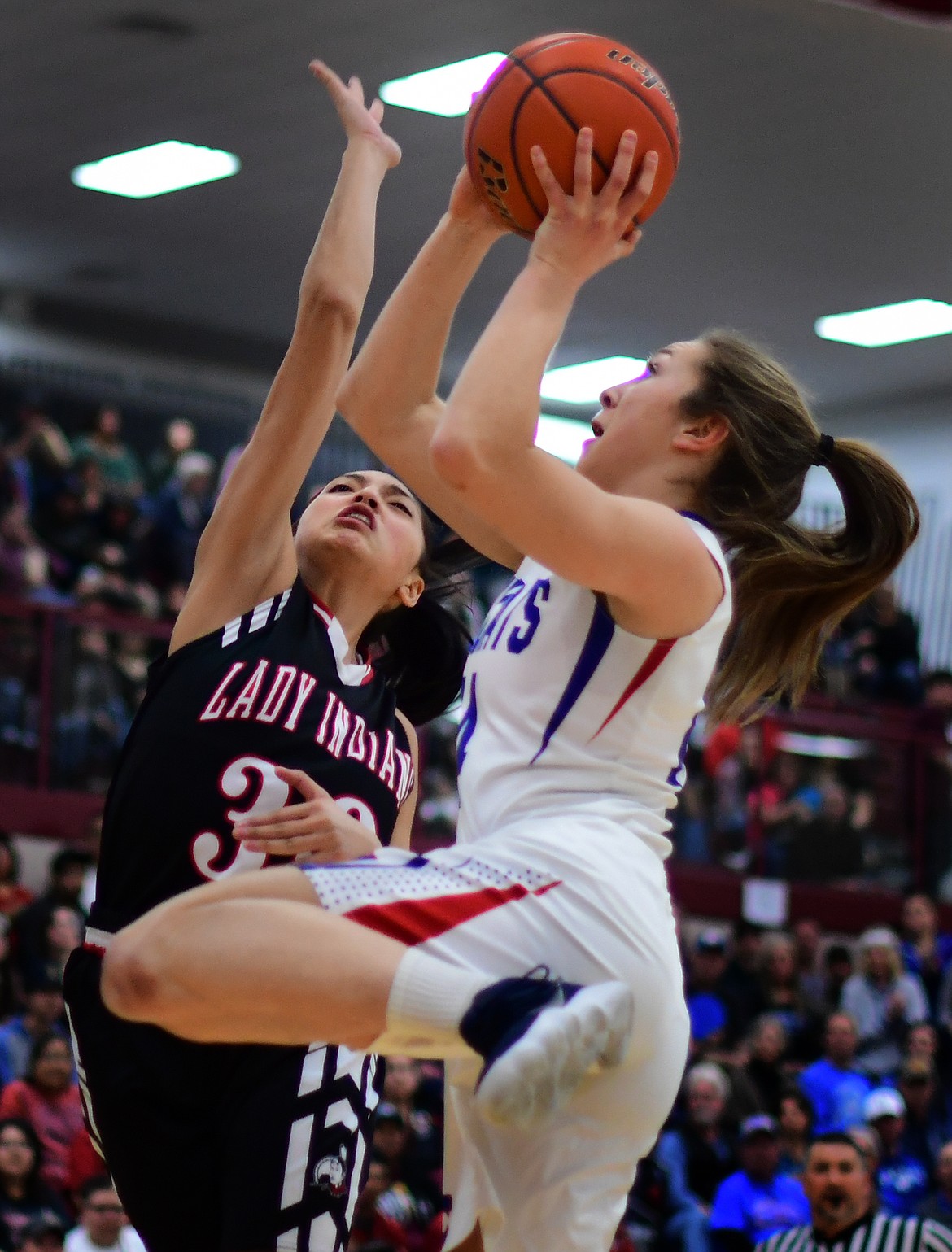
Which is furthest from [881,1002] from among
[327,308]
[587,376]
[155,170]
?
[327,308]

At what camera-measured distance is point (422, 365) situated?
3.88 metres

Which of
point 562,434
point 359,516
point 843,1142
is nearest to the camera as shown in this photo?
point 359,516

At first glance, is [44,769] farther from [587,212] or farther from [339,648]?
[587,212]

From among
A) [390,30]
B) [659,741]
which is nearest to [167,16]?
[390,30]

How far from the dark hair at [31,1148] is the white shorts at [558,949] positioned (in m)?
5.27

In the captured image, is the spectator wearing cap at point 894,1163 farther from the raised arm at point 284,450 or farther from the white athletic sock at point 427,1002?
the white athletic sock at point 427,1002

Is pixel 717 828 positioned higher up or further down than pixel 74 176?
further down

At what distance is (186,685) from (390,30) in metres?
7.96

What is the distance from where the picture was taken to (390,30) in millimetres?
11141

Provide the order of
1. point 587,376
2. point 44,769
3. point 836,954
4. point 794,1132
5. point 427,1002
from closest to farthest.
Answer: point 427,1002 < point 794,1132 < point 44,769 < point 836,954 < point 587,376

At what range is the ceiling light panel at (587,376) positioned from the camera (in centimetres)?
1683

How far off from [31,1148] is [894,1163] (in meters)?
4.98

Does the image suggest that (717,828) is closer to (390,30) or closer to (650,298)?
(650,298)

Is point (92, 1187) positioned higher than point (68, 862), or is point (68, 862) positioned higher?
point (68, 862)
